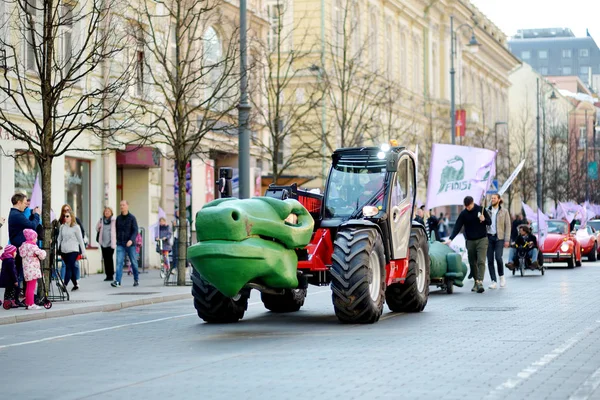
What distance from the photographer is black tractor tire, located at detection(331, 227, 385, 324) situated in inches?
620

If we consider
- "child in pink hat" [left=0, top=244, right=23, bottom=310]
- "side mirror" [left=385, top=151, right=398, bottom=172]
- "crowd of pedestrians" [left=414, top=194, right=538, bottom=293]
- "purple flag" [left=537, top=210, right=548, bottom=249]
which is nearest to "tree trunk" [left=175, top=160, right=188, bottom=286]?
"crowd of pedestrians" [left=414, top=194, right=538, bottom=293]

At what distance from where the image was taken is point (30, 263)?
64.4ft

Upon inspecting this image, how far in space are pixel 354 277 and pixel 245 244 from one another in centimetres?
168

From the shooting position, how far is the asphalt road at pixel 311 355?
10109 millimetres

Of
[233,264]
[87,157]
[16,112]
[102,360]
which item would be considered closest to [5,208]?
[16,112]

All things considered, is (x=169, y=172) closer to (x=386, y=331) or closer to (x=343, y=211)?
(x=343, y=211)

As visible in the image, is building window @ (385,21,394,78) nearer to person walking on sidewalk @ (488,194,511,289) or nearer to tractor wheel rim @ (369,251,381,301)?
person walking on sidewalk @ (488,194,511,289)

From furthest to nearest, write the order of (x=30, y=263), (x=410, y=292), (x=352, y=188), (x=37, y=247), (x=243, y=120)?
(x=243, y=120)
(x=37, y=247)
(x=30, y=263)
(x=410, y=292)
(x=352, y=188)

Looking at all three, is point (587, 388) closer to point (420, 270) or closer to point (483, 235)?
point (420, 270)

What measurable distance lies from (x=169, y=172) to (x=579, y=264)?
41.7 feet

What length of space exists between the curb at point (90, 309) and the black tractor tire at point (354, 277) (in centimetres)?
506

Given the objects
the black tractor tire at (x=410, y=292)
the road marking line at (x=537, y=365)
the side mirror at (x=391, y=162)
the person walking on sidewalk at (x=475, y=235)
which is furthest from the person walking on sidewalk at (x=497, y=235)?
the road marking line at (x=537, y=365)

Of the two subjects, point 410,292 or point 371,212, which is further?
point 410,292

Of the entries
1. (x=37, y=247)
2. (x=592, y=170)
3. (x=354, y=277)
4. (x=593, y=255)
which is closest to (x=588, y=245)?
(x=593, y=255)
